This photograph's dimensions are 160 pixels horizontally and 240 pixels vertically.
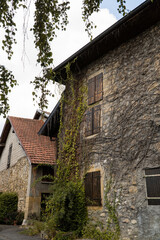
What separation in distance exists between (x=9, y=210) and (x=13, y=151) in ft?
12.0

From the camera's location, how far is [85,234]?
708 cm

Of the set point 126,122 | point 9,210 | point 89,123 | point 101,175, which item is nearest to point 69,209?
point 101,175

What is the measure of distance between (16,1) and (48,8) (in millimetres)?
466

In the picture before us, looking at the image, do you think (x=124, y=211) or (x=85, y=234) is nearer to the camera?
(x=124, y=211)

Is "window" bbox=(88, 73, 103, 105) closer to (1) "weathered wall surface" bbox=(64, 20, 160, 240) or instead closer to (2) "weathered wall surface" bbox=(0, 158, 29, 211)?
(1) "weathered wall surface" bbox=(64, 20, 160, 240)

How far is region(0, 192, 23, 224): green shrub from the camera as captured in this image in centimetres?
1101

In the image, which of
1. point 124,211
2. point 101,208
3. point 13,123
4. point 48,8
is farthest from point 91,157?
point 13,123

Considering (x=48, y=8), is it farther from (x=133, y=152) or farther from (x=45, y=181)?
(x=45, y=181)

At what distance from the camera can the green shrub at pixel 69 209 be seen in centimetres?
735

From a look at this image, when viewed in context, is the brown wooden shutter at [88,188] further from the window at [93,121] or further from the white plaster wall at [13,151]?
the white plaster wall at [13,151]

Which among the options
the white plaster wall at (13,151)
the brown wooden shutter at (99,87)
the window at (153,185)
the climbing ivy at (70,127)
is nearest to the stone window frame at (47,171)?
the white plaster wall at (13,151)

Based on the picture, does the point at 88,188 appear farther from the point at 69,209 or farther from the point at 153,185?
the point at 153,185

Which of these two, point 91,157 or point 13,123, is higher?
point 13,123

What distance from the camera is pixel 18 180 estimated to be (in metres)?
12.6
